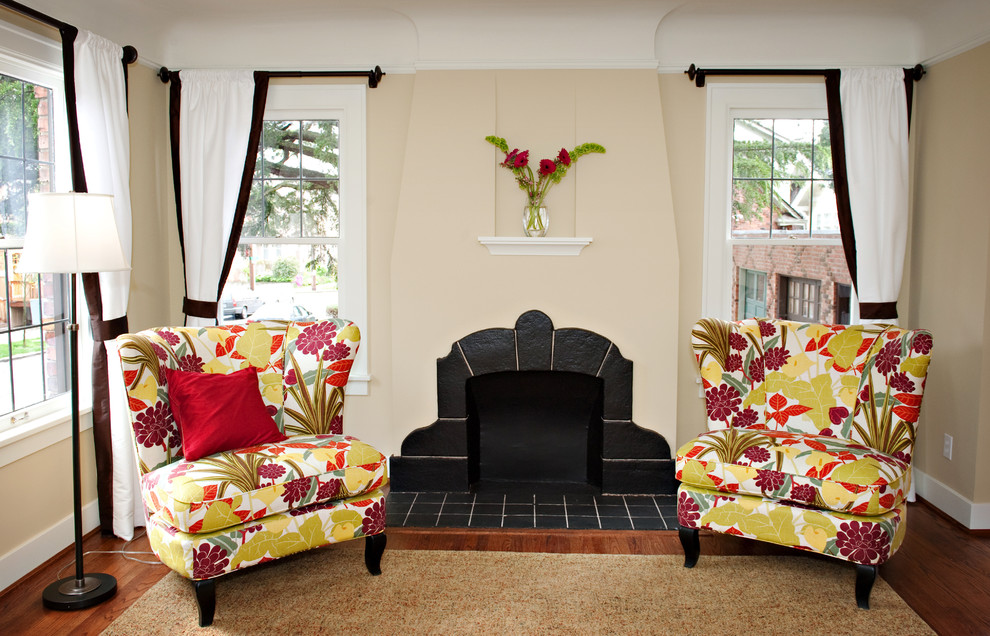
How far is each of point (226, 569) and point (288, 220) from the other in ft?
6.98

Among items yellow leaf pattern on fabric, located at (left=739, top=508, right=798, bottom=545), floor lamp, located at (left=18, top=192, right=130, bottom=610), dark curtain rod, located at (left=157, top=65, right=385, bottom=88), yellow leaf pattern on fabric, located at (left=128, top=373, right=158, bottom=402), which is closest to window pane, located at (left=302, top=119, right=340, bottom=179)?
dark curtain rod, located at (left=157, top=65, right=385, bottom=88)

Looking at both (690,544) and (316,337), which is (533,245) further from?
(690,544)

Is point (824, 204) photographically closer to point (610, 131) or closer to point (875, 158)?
point (875, 158)

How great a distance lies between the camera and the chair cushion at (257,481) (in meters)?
→ 2.49

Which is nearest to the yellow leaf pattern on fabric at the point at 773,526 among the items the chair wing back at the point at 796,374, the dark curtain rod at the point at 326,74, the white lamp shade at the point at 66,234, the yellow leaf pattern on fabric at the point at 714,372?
the chair wing back at the point at 796,374

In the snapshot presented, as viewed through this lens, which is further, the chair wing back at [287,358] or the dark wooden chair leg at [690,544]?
the chair wing back at [287,358]

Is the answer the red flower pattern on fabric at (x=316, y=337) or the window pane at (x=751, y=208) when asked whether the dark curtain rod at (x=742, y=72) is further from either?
the red flower pattern on fabric at (x=316, y=337)

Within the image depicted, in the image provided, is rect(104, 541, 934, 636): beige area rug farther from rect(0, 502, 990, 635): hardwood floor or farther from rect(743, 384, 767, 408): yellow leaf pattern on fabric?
rect(743, 384, 767, 408): yellow leaf pattern on fabric

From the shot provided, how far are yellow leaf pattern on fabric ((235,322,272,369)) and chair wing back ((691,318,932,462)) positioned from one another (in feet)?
6.17

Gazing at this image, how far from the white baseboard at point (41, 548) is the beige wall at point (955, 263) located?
4.03 meters

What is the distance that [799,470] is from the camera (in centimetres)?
275

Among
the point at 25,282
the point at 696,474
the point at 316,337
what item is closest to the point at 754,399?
the point at 696,474

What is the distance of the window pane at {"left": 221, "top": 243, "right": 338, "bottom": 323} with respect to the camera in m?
4.14

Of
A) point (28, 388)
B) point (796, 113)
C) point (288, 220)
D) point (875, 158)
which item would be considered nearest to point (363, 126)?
point (288, 220)
